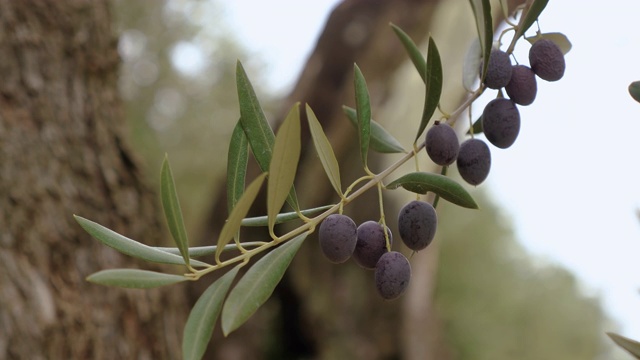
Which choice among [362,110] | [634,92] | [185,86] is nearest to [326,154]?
[362,110]

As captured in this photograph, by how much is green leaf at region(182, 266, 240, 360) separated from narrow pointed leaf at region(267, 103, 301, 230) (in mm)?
37

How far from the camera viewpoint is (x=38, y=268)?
3.39 ft

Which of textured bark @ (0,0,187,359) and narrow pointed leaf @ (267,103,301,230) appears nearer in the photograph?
narrow pointed leaf @ (267,103,301,230)

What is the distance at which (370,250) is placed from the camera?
0.32m

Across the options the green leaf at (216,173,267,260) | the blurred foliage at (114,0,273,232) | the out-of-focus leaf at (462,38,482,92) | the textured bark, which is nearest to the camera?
the green leaf at (216,173,267,260)

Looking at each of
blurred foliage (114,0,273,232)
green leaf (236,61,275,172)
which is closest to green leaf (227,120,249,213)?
green leaf (236,61,275,172)

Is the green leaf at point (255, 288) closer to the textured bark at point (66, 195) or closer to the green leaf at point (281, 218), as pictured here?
the green leaf at point (281, 218)

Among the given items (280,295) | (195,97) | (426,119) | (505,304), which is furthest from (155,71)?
(426,119)

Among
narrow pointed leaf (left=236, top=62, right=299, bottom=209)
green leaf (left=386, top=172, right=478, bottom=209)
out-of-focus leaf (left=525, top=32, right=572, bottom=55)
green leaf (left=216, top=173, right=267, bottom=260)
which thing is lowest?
green leaf (left=216, top=173, right=267, bottom=260)

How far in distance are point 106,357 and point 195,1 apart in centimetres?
269

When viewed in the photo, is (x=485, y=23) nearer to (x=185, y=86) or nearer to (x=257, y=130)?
(x=257, y=130)

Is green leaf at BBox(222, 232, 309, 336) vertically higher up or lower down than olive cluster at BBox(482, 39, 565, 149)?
lower down

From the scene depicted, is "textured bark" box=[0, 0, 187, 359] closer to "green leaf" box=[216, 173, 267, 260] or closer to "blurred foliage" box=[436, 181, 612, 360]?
"green leaf" box=[216, 173, 267, 260]

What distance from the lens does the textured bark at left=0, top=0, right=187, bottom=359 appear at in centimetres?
101
